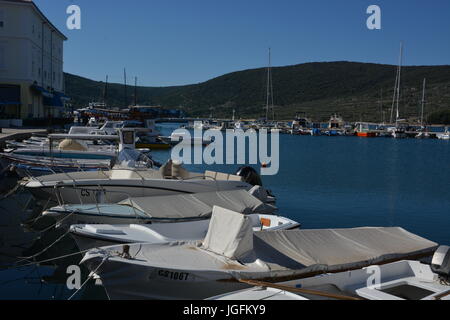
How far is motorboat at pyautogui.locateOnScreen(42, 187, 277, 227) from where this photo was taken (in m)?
14.8

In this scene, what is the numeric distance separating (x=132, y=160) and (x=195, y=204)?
725 cm

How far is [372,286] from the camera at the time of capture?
924cm

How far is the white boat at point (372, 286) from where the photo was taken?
8383 millimetres

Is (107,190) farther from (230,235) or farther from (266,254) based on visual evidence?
(266,254)

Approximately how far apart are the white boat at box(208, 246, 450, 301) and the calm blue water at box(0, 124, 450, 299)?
4.87m

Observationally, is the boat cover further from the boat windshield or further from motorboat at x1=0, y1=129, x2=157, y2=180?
motorboat at x1=0, y1=129, x2=157, y2=180

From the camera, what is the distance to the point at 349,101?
638 ft

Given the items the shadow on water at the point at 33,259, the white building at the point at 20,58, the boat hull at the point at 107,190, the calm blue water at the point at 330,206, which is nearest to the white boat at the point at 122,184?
the boat hull at the point at 107,190

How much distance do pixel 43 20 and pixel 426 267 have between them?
6106 cm

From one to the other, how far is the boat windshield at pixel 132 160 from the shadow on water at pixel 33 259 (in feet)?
13.5

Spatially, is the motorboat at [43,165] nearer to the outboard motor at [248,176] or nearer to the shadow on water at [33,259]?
the shadow on water at [33,259]

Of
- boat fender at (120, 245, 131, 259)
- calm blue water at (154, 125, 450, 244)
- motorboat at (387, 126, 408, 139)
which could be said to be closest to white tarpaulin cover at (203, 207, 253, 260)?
boat fender at (120, 245, 131, 259)

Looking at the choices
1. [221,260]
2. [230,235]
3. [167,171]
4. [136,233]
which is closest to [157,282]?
[221,260]

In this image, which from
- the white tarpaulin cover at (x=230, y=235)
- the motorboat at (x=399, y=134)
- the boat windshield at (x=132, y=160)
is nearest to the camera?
the white tarpaulin cover at (x=230, y=235)
